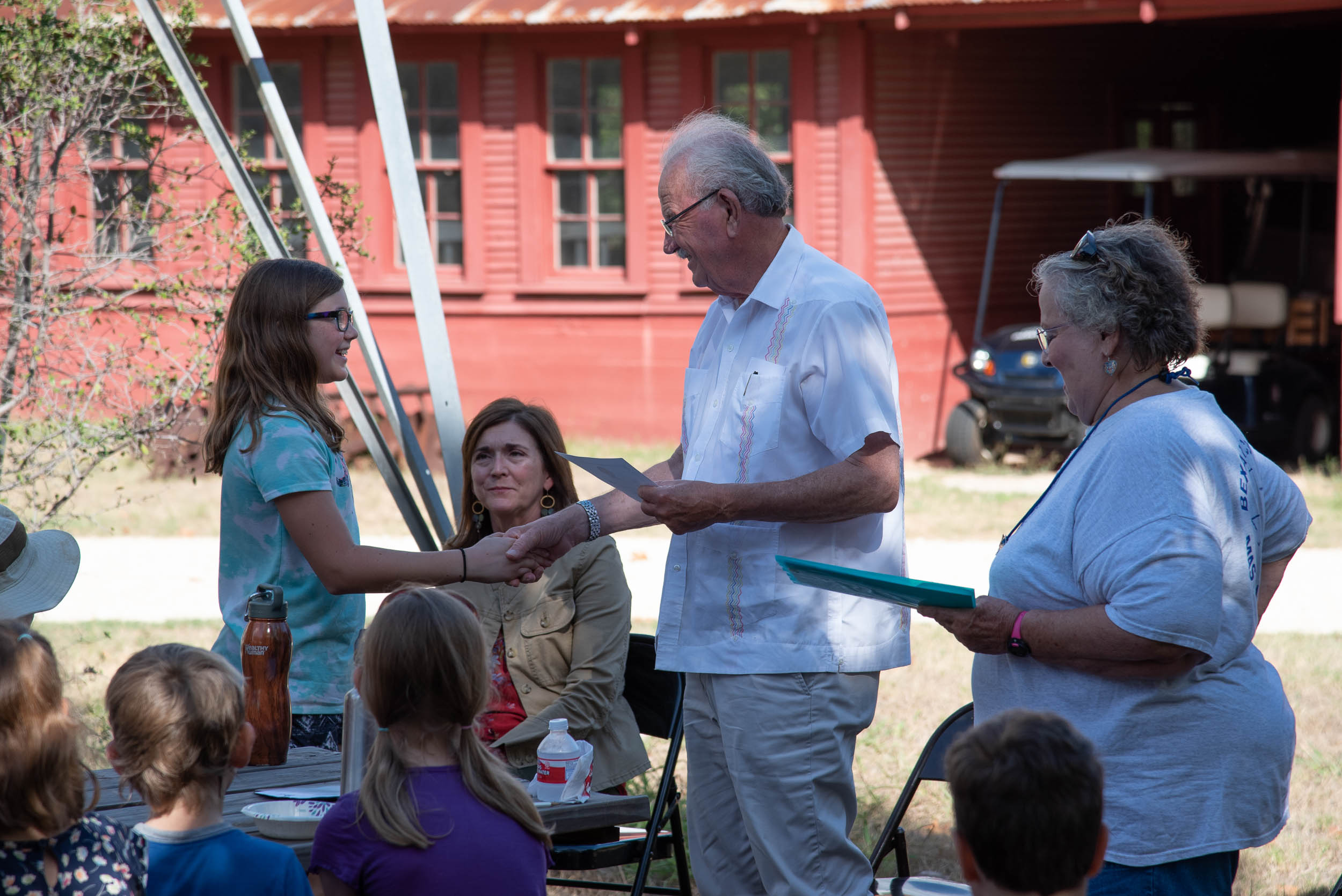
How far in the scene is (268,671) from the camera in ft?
9.87

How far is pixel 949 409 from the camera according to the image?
46.9 feet

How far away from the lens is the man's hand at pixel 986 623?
2662mm

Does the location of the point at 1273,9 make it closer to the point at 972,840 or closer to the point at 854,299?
the point at 854,299

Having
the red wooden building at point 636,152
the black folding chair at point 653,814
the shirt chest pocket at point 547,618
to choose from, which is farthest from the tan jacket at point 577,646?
the red wooden building at point 636,152

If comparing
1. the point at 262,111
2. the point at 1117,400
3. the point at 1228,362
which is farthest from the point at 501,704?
the point at 262,111

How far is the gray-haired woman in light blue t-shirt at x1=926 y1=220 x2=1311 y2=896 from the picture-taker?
252 centimetres

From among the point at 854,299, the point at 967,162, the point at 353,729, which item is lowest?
the point at 353,729

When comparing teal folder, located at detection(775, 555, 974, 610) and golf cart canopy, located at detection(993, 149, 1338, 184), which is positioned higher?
golf cart canopy, located at detection(993, 149, 1338, 184)

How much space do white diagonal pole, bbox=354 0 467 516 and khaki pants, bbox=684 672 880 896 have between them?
5.81ft

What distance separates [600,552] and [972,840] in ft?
7.09

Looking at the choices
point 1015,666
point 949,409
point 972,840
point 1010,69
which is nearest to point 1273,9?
point 1010,69

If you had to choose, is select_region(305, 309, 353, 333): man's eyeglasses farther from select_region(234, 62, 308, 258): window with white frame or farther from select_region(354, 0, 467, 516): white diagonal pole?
select_region(234, 62, 308, 258): window with white frame

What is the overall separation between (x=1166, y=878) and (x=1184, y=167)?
11.4m

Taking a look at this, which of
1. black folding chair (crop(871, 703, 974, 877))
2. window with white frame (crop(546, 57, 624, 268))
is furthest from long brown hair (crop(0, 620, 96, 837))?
window with white frame (crop(546, 57, 624, 268))
